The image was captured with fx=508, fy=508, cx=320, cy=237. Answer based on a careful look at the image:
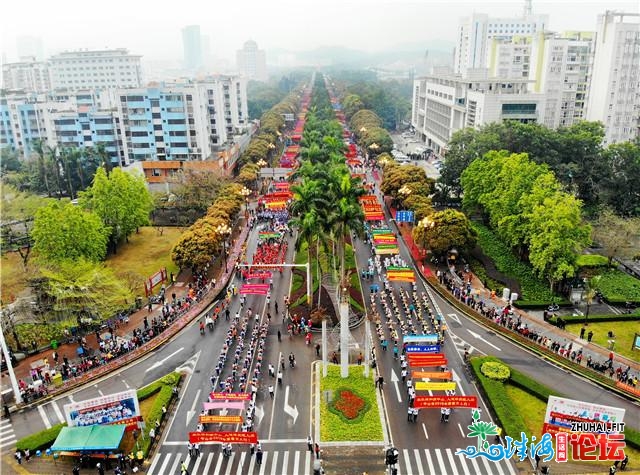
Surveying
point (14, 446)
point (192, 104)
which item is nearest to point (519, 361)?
point (14, 446)

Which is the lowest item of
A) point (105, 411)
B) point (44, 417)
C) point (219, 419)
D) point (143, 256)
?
point (44, 417)

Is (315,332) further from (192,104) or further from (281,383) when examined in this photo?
(192,104)

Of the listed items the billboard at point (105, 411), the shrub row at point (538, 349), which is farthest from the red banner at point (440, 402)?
the billboard at point (105, 411)

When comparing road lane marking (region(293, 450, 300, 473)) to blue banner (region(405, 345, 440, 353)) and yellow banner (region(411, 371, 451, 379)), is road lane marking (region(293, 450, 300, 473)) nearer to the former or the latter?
yellow banner (region(411, 371, 451, 379))

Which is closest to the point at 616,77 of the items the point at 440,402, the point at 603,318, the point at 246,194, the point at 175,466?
the point at 603,318

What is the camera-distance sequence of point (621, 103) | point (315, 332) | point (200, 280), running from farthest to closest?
point (621, 103) → point (200, 280) → point (315, 332)

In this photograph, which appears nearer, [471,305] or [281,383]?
[281,383]

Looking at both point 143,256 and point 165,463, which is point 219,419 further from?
point 143,256

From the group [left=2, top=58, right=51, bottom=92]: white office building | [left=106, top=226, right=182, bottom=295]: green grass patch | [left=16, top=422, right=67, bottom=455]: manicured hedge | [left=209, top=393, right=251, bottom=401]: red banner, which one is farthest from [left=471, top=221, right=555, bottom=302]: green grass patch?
[left=2, top=58, right=51, bottom=92]: white office building
